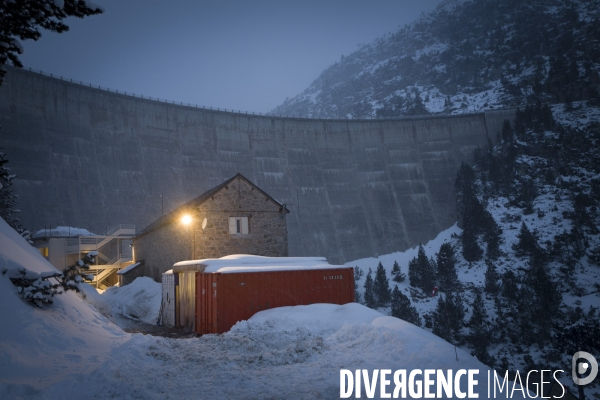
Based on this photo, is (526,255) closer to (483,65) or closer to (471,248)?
(471,248)

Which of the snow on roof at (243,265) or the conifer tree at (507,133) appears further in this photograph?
the conifer tree at (507,133)

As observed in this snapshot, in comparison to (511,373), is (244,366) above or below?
above

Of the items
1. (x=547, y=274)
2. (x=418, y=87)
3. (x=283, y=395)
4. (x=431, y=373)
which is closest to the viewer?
(x=283, y=395)

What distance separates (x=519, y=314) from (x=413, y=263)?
505 inches

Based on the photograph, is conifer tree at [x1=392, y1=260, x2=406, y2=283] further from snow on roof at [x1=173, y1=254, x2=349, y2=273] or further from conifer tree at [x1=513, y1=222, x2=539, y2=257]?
snow on roof at [x1=173, y1=254, x2=349, y2=273]

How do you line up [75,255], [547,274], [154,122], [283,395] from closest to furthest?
1. [283,395]
2. [75,255]
3. [547,274]
4. [154,122]

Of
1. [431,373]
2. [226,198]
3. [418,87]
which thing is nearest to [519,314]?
[226,198]

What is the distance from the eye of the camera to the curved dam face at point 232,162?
39.9 metres

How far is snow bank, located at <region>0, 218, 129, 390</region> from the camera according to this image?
6121mm

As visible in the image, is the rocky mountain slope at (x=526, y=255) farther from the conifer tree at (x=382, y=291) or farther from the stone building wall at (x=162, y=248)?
the stone building wall at (x=162, y=248)

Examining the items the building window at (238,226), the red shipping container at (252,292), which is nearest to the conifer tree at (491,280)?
the building window at (238,226)

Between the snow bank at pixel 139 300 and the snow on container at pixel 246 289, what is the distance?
20.3ft

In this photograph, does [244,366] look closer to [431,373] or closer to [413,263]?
[431,373]

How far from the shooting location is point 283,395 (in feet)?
21.6
